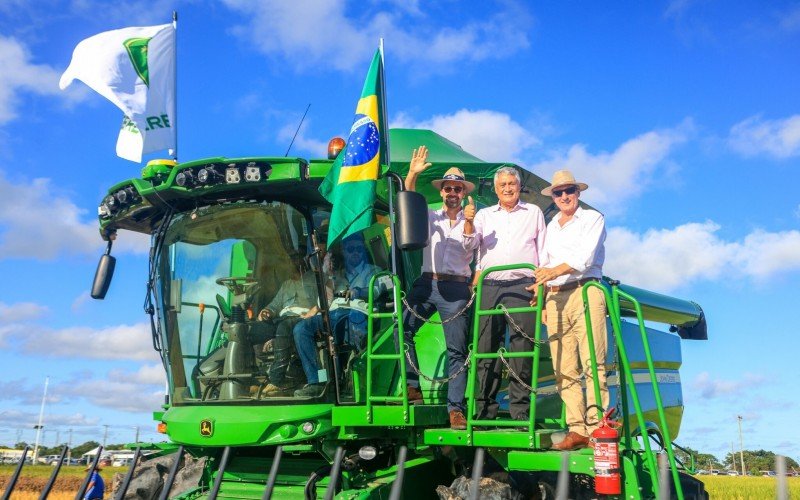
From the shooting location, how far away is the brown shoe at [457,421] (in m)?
5.37

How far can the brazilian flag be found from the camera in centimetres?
561

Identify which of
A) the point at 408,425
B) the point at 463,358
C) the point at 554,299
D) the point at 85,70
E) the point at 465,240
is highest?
the point at 85,70

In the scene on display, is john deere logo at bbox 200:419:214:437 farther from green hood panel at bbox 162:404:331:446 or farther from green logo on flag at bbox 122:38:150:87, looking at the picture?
green logo on flag at bbox 122:38:150:87

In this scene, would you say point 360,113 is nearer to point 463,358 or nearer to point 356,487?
point 463,358

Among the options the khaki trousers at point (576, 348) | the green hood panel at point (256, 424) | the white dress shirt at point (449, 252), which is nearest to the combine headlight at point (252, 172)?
the white dress shirt at point (449, 252)

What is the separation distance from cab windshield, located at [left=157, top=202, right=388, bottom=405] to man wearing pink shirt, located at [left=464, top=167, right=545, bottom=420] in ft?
2.92

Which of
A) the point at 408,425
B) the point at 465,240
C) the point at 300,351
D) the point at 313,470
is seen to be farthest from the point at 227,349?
the point at 465,240

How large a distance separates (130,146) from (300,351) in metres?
3.50

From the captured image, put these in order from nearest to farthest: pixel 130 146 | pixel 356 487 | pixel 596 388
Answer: pixel 596 388 → pixel 356 487 → pixel 130 146

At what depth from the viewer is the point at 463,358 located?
5652 mm

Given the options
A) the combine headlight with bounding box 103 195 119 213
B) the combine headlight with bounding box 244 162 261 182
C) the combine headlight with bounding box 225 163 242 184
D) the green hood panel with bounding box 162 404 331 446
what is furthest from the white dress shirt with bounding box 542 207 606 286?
the combine headlight with bounding box 103 195 119 213

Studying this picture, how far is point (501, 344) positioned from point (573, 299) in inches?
26.7

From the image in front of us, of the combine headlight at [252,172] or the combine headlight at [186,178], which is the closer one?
the combine headlight at [252,172]

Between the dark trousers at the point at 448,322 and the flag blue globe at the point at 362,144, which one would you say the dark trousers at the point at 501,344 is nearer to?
the dark trousers at the point at 448,322
